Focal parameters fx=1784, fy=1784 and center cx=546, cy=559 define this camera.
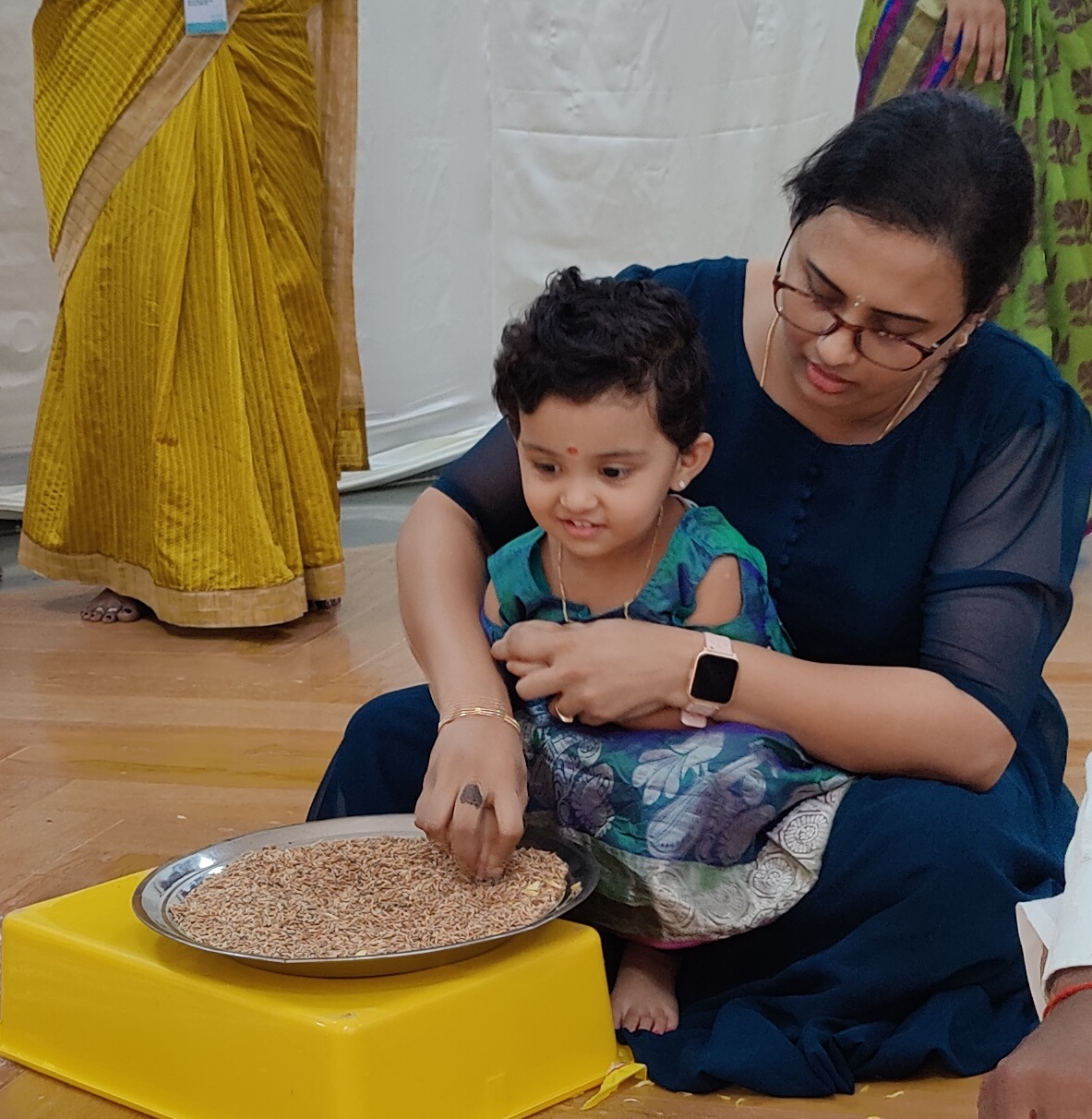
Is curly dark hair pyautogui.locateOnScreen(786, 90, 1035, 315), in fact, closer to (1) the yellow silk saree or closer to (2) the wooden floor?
(2) the wooden floor

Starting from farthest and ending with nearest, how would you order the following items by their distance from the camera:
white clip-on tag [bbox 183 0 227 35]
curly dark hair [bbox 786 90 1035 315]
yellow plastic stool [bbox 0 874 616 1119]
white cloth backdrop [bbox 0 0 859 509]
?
white cloth backdrop [bbox 0 0 859 509], white clip-on tag [bbox 183 0 227 35], curly dark hair [bbox 786 90 1035 315], yellow plastic stool [bbox 0 874 616 1119]

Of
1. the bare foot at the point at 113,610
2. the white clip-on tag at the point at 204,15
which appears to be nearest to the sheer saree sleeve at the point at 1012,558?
the white clip-on tag at the point at 204,15

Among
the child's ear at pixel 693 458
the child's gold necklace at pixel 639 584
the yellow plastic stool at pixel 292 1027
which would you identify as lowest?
the yellow plastic stool at pixel 292 1027

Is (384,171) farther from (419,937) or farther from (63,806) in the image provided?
(419,937)

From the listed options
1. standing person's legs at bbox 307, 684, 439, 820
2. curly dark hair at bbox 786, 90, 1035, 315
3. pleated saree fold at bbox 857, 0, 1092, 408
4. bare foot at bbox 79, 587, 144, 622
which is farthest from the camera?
bare foot at bbox 79, 587, 144, 622

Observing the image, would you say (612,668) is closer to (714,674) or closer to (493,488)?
(714,674)

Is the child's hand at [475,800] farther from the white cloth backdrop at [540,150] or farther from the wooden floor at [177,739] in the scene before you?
the white cloth backdrop at [540,150]

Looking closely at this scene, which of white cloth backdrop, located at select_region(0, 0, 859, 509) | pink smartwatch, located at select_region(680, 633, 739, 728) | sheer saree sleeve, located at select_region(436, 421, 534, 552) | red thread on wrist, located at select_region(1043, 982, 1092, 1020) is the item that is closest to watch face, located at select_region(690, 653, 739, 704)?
pink smartwatch, located at select_region(680, 633, 739, 728)

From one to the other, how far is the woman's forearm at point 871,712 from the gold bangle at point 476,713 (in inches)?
7.8

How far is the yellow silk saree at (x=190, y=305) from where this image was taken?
3264 mm

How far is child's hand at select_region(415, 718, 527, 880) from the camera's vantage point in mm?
1530

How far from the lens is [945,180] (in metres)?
1.53

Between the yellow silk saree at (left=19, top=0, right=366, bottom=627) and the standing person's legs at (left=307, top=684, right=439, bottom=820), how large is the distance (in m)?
1.53

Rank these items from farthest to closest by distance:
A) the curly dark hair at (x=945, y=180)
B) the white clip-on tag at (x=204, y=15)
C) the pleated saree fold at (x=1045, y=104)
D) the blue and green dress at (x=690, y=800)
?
the pleated saree fold at (x=1045, y=104) < the white clip-on tag at (x=204, y=15) < the blue and green dress at (x=690, y=800) < the curly dark hair at (x=945, y=180)
